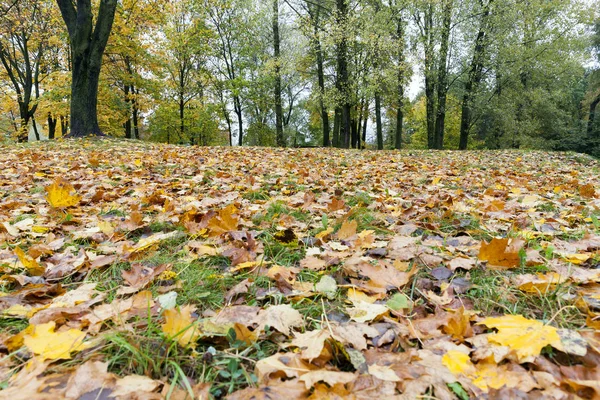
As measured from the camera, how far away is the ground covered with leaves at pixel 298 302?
2.61 feet

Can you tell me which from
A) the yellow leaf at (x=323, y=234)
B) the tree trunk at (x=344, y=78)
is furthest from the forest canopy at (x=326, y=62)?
the yellow leaf at (x=323, y=234)

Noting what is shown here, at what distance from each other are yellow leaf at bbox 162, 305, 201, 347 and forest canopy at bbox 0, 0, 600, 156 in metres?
9.12

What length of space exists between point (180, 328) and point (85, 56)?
31.0ft

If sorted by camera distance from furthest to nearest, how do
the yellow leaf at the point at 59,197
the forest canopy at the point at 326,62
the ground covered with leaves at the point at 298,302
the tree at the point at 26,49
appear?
the tree at the point at 26,49 → the forest canopy at the point at 326,62 → the yellow leaf at the point at 59,197 → the ground covered with leaves at the point at 298,302

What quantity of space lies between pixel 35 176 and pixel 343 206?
3221 mm

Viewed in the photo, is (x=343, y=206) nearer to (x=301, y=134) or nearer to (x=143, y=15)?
(x=143, y=15)

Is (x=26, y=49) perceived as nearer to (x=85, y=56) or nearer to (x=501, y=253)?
(x=85, y=56)

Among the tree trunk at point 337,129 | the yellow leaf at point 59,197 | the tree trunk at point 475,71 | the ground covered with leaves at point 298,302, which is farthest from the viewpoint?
the tree trunk at point 337,129

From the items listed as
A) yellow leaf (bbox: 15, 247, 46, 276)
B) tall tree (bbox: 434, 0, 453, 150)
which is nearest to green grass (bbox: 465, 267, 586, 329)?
Result: yellow leaf (bbox: 15, 247, 46, 276)

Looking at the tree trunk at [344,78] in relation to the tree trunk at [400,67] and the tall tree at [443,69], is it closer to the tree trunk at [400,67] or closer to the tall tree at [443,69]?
the tree trunk at [400,67]

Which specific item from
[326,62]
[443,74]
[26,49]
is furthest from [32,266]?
[26,49]

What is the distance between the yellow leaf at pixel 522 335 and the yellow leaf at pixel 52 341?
3.70 ft

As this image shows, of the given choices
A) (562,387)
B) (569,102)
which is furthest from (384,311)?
(569,102)

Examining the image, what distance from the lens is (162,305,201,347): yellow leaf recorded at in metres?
0.91
